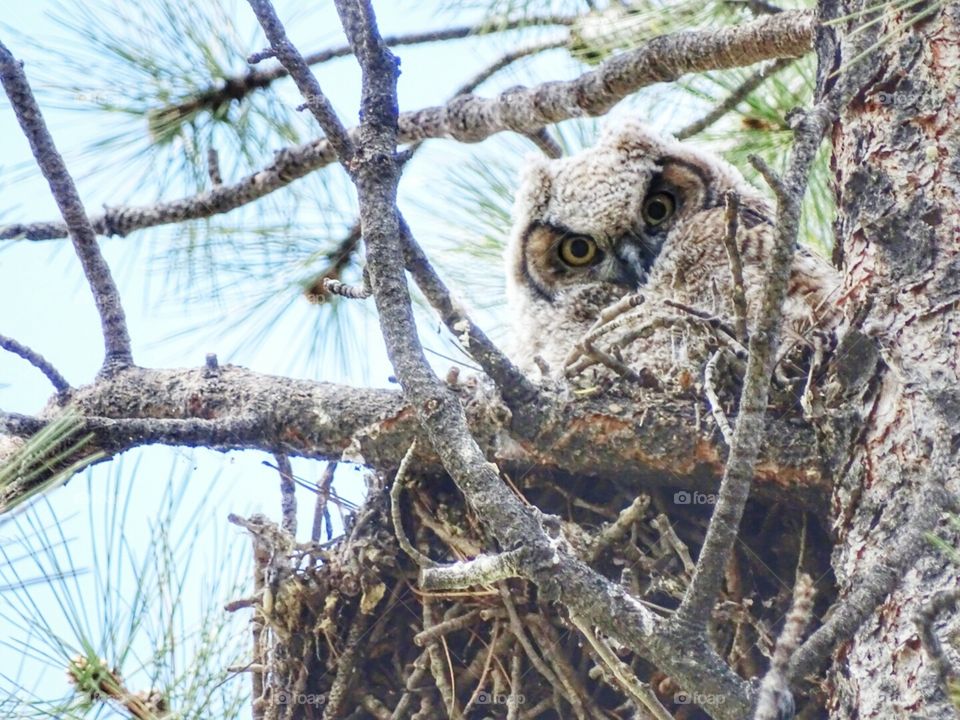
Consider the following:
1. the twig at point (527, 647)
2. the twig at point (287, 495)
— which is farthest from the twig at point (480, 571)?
the twig at point (287, 495)

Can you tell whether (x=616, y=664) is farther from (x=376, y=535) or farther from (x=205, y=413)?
(x=205, y=413)

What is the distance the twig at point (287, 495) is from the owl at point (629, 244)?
64 cm

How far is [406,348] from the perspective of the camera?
167cm

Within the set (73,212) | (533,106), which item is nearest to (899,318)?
(533,106)

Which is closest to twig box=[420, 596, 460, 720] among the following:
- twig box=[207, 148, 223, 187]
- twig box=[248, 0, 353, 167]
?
twig box=[248, 0, 353, 167]

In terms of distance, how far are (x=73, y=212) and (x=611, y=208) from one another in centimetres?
131

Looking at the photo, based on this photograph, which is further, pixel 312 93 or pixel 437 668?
pixel 437 668

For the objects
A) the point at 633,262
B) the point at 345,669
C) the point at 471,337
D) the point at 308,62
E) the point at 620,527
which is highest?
the point at 308,62

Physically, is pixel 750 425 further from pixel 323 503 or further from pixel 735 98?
pixel 735 98

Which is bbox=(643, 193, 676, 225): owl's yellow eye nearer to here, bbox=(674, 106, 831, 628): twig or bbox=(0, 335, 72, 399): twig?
bbox=(0, 335, 72, 399): twig

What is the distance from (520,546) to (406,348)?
12.9 inches

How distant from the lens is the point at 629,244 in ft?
10.1

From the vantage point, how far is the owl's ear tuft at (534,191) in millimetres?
3338

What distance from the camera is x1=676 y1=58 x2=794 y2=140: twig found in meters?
2.96
